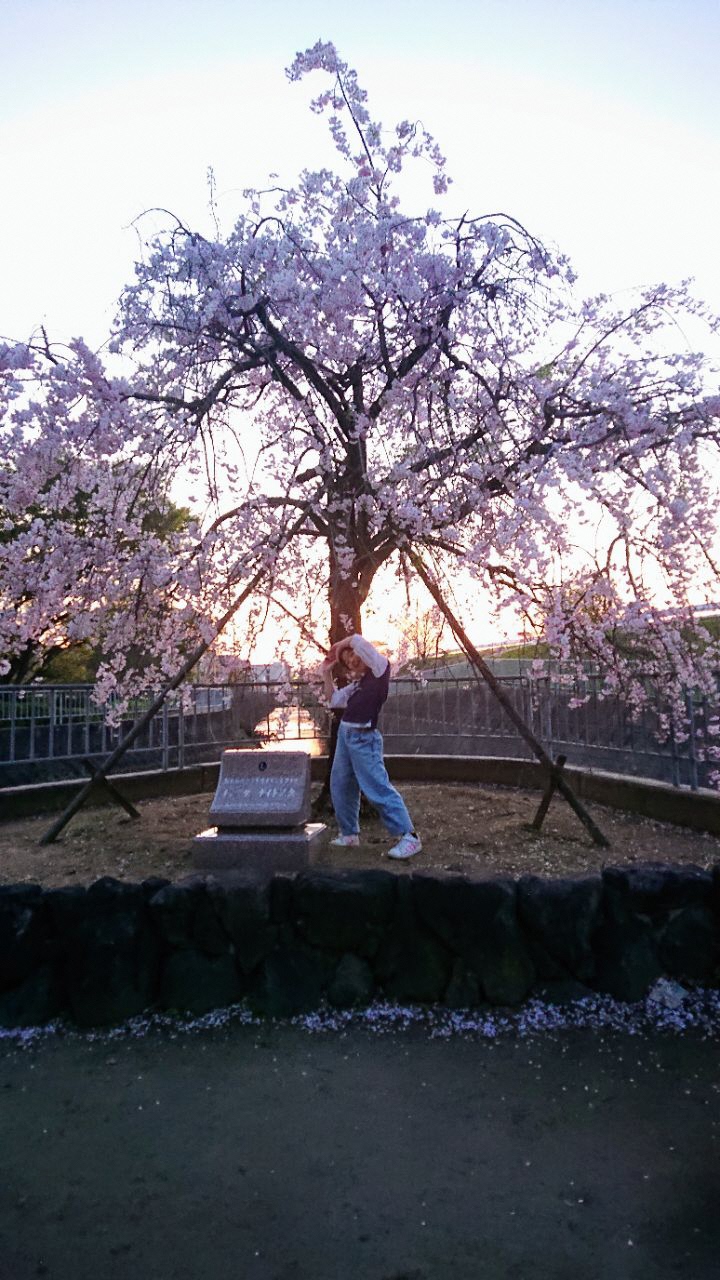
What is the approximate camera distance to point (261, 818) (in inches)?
284

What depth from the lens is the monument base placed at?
7.05m

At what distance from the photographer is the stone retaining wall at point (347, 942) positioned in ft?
15.3

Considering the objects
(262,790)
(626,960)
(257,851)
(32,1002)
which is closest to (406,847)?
(257,851)

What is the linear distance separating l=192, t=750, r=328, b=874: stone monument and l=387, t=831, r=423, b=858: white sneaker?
0.68 m

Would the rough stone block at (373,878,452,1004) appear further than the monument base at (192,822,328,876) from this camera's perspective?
No

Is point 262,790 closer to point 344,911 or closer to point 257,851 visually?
point 257,851

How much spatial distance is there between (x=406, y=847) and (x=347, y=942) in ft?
7.81

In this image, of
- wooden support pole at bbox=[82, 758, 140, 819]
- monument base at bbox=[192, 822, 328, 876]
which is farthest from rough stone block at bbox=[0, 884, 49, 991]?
wooden support pole at bbox=[82, 758, 140, 819]

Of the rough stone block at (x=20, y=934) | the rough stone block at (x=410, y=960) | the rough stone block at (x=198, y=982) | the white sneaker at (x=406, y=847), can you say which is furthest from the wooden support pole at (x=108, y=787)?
the rough stone block at (x=410, y=960)

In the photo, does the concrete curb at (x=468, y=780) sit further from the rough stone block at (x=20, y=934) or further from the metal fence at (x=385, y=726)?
the rough stone block at (x=20, y=934)

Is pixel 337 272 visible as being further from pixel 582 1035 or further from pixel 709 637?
pixel 582 1035

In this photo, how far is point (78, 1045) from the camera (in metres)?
4.41

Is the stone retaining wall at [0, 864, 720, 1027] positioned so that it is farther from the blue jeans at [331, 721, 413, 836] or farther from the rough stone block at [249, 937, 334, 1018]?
the blue jeans at [331, 721, 413, 836]

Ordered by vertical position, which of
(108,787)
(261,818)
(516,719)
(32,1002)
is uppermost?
(516,719)
